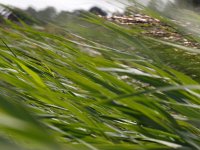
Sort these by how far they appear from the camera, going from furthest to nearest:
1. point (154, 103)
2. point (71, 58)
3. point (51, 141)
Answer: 1. point (71, 58)
2. point (154, 103)
3. point (51, 141)

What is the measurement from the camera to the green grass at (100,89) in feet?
1.37

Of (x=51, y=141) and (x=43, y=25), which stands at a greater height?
(x=43, y=25)

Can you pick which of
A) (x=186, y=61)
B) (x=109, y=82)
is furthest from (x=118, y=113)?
(x=186, y=61)

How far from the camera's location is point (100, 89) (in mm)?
461

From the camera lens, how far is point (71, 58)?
21.3 inches

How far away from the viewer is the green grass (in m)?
0.42

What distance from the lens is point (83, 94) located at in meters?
0.49

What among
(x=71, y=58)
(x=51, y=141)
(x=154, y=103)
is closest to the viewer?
(x=51, y=141)

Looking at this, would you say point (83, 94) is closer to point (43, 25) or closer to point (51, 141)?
point (43, 25)

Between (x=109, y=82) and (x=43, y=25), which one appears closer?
(x=109, y=82)

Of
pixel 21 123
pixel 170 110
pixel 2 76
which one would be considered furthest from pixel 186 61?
pixel 21 123

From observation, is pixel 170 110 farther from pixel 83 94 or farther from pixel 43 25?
pixel 43 25

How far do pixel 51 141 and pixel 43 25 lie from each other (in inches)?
17.0

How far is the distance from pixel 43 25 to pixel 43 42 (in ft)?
0.09
